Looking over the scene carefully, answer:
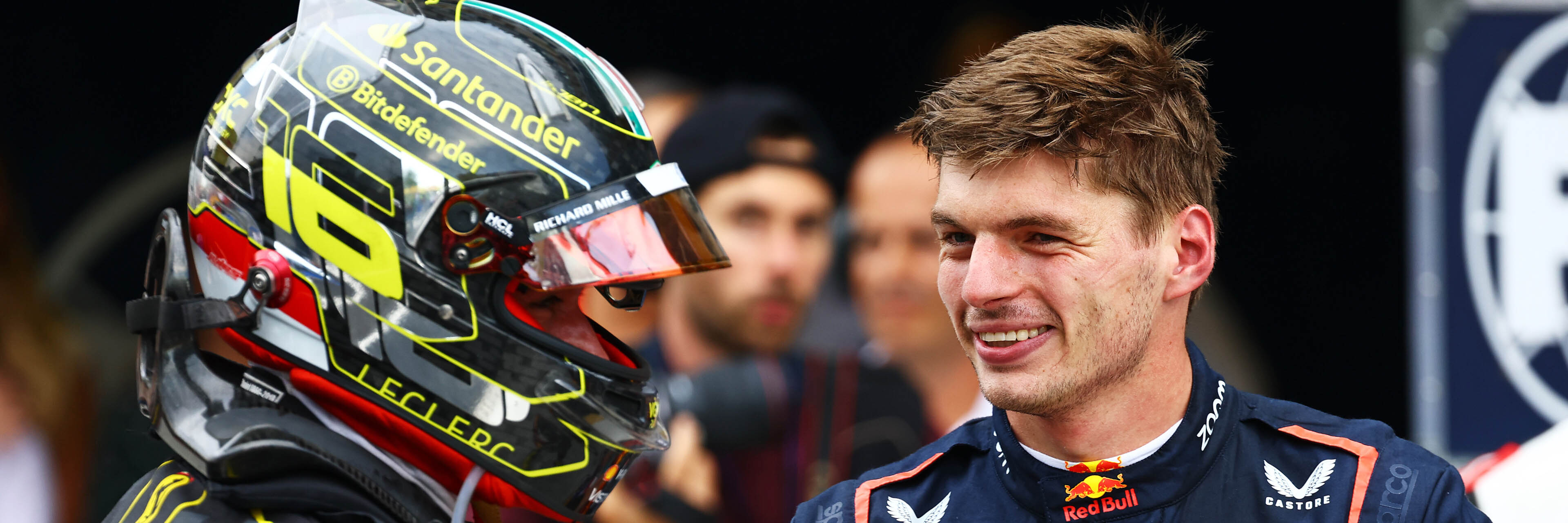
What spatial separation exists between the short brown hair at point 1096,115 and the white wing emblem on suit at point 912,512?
55 cm

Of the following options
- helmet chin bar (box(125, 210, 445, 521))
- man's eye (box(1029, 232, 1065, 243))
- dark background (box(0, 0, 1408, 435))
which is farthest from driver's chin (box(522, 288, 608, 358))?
dark background (box(0, 0, 1408, 435))

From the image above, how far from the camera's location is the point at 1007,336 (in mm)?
1941

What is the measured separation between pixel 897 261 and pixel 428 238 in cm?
323

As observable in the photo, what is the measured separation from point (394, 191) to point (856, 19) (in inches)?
130

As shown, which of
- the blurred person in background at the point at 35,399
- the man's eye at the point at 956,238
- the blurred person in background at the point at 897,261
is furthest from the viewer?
the blurred person in background at the point at 897,261

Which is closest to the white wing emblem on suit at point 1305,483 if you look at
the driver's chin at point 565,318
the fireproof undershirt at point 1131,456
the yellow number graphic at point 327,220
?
the fireproof undershirt at point 1131,456

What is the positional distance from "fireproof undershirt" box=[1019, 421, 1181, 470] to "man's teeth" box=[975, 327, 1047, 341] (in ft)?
0.70

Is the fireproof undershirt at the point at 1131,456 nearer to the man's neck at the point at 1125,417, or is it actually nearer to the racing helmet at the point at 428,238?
→ the man's neck at the point at 1125,417

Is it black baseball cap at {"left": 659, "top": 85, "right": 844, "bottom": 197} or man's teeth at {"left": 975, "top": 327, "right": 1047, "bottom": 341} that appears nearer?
man's teeth at {"left": 975, "top": 327, "right": 1047, "bottom": 341}

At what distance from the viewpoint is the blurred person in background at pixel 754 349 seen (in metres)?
4.80

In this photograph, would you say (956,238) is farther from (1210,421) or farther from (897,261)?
(897,261)

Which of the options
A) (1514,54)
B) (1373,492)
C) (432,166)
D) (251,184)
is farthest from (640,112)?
(1514,54)

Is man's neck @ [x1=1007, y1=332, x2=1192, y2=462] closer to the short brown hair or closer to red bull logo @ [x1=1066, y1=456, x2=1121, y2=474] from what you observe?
red bull logo @ [x1=1066, y1=456, x2=1121, y2=474]

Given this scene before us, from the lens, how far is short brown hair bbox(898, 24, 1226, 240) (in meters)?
1.91
